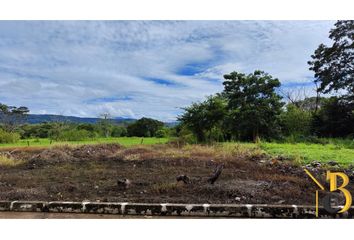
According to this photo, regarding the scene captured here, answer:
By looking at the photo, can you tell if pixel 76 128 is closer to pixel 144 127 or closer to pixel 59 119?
pixel 59 119

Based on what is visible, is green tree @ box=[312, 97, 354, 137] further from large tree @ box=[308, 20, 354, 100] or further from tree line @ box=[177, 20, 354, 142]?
large tree @ box=[308, 20, 354, 100]

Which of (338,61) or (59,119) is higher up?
(338,61)

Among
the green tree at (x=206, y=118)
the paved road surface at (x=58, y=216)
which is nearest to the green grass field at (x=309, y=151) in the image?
the green tree at (x=206, y=118)

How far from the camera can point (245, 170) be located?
570cm

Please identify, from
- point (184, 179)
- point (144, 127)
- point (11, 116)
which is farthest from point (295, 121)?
point (11, 116)

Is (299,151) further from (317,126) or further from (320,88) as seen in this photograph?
(320,88)

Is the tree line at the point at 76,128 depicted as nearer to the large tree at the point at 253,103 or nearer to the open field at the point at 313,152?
the large tree at the point at 253,103

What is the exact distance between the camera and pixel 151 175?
5.85 m

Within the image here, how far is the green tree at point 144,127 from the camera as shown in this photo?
5.66 meters

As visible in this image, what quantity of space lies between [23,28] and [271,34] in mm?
3740

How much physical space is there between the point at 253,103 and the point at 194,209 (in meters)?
1.79

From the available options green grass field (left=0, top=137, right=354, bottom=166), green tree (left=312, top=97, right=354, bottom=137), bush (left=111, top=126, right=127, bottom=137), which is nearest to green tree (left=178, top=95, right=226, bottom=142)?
green grass field (left=0, top=137, right=354, bottom=166)

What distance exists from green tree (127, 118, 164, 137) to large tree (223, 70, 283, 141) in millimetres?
1152

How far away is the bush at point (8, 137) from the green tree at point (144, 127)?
1.85 metres
